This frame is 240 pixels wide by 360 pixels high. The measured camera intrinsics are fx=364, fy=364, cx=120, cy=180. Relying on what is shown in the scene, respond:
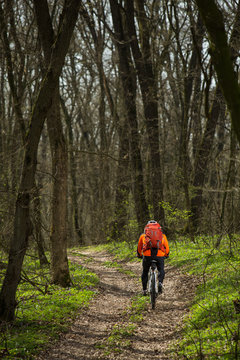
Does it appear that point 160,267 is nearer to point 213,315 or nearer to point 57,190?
point 213,315

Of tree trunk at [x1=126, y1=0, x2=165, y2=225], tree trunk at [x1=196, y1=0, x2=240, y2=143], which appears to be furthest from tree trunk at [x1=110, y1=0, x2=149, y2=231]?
tree trunk at [x1=196, y1=0, x2=240, y2=143]

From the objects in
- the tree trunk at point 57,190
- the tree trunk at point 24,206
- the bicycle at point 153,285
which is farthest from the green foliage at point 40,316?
the bicycle at point 153,285

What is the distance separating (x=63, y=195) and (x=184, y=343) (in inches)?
233

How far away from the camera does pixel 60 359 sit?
6145 millimetres

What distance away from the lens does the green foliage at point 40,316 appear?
6254mm

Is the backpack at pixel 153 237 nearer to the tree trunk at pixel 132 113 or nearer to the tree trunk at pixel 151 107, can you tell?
the tree trunk at pixel 151 107

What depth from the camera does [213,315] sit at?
7.08m

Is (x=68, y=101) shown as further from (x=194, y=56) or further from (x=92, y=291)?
(x=92, y=291)

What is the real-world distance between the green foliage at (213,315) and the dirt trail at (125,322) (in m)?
0.36

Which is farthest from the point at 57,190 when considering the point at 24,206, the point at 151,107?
the point at 151,107

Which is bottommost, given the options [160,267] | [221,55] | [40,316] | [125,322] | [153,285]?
[125,322]

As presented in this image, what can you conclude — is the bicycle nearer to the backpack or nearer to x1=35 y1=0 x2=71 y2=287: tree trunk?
the backpack

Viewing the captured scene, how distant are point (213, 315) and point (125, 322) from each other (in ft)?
6.68

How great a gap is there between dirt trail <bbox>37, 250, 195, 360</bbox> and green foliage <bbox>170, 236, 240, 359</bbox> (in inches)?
14.3
